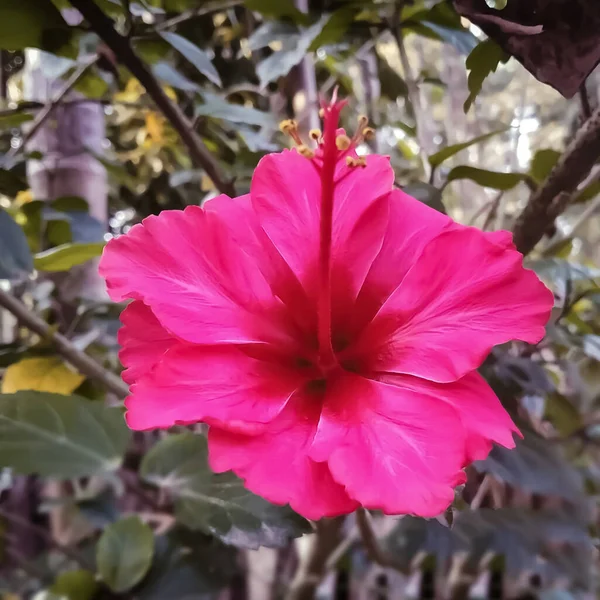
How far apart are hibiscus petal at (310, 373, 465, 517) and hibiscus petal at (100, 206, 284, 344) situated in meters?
0.07

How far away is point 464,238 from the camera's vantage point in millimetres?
254

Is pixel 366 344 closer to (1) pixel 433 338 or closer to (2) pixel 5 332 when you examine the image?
(1) pixel 433 338

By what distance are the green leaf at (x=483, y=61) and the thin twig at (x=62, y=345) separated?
1.19ft

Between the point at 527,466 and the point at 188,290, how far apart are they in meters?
0.30

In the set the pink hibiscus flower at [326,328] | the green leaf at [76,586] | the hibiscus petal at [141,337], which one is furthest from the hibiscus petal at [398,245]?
the green leaf at [76,586]

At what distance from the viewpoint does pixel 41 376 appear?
482 mm

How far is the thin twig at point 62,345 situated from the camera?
1.41 ft

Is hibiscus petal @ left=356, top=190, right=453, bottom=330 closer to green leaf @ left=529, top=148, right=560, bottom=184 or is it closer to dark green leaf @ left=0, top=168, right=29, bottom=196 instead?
green leaf @ left=529, top=148, right=560, bottom=184

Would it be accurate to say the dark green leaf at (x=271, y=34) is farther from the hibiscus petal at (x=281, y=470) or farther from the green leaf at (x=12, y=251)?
the hibiscus petal at (x=281, y=470)

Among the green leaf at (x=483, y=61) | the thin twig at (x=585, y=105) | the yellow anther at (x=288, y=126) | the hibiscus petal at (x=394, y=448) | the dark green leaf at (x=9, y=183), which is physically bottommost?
the hibiscus petal at (x=394, y=448)

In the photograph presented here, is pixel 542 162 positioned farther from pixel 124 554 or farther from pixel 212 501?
pixel 124 554

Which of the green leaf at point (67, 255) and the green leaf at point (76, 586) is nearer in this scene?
the green leaf at point (67, 255)

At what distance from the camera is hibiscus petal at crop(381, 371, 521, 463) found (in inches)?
8.8

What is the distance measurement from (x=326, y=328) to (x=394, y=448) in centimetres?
8
